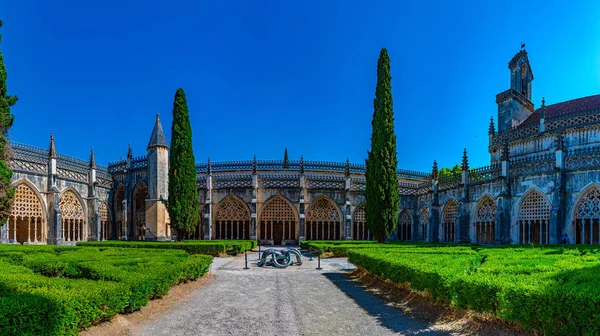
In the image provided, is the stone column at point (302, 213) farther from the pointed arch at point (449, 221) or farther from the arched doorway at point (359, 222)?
the pointed arch at point (449, 221)

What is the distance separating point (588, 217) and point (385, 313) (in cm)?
1865

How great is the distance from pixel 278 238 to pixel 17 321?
29.8m

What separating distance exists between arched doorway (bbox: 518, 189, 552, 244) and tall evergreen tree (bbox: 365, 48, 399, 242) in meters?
7.75

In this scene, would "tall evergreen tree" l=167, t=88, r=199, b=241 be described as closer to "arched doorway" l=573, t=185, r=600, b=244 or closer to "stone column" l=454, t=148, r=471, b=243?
"stone column" l=454, t=148, r=471, b=243

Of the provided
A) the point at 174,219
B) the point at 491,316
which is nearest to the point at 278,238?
the point at 174,219

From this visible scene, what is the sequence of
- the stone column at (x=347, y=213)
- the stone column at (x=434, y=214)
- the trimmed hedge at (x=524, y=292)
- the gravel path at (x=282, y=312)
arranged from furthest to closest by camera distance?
the stone column at (x=347, y=213) < the stone column at (x=434, y=214) < the gravel path at (x=282, y=312) < the trimmed hedge at (x=524, y=292)

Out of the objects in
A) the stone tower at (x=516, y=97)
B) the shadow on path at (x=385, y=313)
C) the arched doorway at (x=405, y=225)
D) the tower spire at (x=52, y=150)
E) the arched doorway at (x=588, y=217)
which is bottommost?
the arched doorway at (x=405, y=225)

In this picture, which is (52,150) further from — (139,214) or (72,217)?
(139,214)

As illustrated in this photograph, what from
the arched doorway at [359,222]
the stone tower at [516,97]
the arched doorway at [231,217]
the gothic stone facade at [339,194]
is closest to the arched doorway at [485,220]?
the gothic stone facade at [339,194]

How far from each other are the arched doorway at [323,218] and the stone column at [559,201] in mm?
16347

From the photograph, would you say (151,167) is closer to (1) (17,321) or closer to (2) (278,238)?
(2) (278,238)

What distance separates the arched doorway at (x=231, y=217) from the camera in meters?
33.2

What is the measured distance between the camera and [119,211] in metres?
34.4

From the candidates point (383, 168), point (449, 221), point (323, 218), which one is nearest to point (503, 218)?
point (449, 221)
